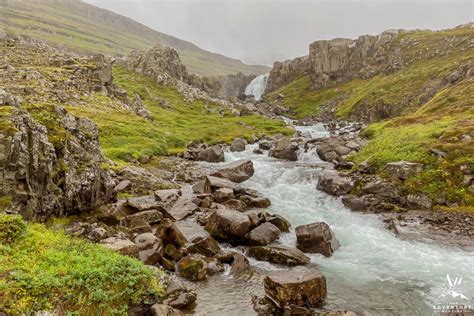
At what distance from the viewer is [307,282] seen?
57.6 ft

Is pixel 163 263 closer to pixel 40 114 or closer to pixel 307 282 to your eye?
pixel 307 282

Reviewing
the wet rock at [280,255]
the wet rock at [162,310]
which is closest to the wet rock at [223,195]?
the wet rock at [280,255]

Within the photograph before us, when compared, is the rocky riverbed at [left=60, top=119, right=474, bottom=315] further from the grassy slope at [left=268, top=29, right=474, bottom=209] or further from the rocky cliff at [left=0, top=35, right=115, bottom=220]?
the grassy slope at [left=268, top=29, right=474, bottom=209]

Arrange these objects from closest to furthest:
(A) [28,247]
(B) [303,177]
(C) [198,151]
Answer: (A) [28,247] < (B) [303,177] < (C) [198,151]

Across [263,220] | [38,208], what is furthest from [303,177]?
[38,208]

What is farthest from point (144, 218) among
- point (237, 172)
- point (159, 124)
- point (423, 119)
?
point (159, 124)

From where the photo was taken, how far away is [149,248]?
67.8 ft

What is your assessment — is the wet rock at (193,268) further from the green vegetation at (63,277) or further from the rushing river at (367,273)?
the green vegetation at (63,277)

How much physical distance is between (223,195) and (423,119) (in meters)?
41.4

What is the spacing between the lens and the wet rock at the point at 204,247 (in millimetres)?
22297

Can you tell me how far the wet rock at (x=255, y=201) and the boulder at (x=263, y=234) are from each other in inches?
292

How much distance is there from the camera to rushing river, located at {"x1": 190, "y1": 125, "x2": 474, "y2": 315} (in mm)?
17878

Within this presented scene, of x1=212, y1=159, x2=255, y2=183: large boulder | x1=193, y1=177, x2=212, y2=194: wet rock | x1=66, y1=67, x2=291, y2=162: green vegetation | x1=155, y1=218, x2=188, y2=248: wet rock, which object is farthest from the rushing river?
x1=66, y1=67, x2=291, y2=162: green vegetation

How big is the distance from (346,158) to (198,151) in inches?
964
